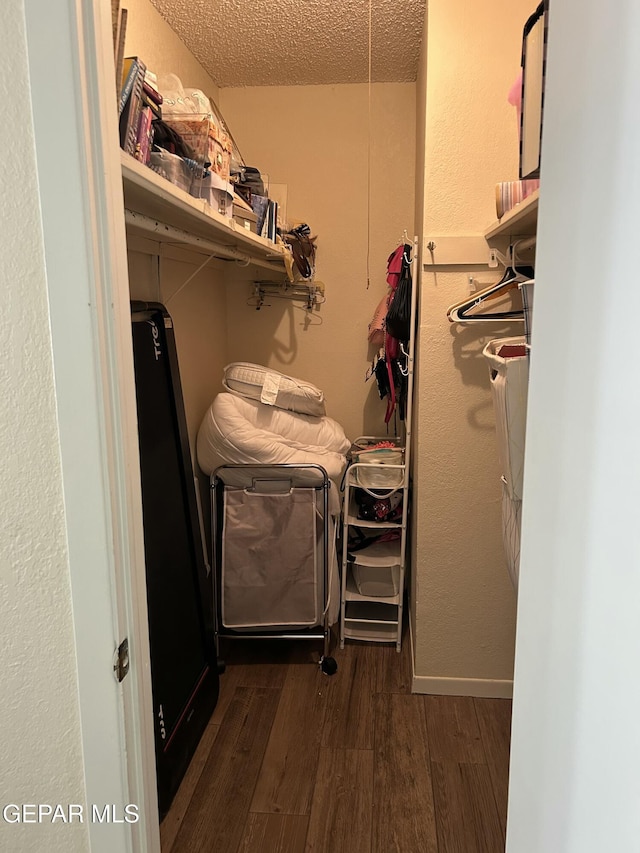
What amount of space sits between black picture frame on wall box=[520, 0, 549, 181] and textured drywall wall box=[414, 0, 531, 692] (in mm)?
814

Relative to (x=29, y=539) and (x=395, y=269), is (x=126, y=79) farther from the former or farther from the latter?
(x=395, y=269)

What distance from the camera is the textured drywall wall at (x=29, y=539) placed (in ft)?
2.67

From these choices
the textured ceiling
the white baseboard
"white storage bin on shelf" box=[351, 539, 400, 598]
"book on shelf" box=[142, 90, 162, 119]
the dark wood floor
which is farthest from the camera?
"white storage bin on shelf" box=[351, 539, 400, 598]

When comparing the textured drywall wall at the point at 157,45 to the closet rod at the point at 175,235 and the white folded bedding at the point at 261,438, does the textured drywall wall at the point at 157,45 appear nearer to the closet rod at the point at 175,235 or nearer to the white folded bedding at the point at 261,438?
the closet rod at the point at 175,235

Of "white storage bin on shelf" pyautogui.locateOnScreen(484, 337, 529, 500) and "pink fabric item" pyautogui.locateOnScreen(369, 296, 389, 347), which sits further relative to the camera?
"pink fabric item" pyautogui.locateOnScreen(369, 296, 389, 347)

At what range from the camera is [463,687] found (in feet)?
8.14

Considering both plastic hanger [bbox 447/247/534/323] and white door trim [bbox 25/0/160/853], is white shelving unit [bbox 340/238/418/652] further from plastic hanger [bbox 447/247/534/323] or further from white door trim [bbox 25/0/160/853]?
white door trim [bbox 25/0/160/853]

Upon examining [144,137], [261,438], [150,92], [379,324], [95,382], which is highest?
[150,92]

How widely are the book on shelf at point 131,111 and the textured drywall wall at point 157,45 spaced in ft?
2.87

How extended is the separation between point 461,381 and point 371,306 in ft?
3.28

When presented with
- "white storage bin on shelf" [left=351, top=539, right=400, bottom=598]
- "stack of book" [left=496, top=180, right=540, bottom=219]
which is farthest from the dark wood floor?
"stack of book" [left=496, top=180, right=540, bottom=219]

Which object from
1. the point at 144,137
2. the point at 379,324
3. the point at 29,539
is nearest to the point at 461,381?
the point at 379,324

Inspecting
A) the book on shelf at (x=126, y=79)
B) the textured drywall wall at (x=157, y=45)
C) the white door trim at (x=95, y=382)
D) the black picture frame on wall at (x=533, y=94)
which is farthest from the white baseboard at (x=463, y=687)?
the textured drywall wall at (x=157, y=45)

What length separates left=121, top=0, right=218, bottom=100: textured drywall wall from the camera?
79.3 inches
